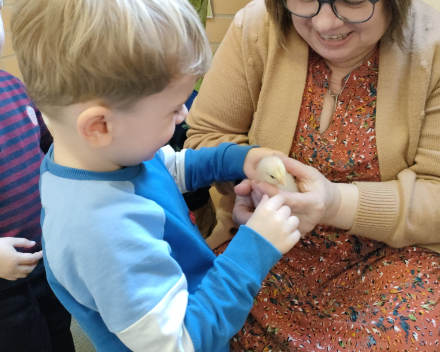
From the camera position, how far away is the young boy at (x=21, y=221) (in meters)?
1.04

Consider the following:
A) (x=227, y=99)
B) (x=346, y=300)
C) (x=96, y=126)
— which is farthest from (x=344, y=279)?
(x=96, y=126)

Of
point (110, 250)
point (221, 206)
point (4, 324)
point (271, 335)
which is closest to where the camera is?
point (110, 250)

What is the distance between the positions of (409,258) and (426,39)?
23.0 inches

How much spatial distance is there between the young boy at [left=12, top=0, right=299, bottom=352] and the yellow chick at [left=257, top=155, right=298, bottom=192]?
13 centimetres

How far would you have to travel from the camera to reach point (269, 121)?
1.11 meters

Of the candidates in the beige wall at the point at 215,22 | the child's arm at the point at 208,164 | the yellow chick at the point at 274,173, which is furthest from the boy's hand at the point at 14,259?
the beige wall at the point at 215,22

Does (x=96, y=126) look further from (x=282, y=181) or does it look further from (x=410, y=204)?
(x=410, y=204)

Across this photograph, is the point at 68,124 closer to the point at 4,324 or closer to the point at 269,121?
the point at 269,121

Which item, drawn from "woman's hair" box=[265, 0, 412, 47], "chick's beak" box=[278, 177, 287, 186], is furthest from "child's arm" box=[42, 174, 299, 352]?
"woman's hair" box=[265, 0, 412, 47]

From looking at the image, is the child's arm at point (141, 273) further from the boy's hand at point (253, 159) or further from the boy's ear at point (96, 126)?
the boy's hand at point (253, 159)

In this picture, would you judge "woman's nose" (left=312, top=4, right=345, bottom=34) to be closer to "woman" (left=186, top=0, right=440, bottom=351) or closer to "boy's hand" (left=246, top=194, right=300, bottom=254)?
"woman" (left=186, top=0, right=440, bottom=351)

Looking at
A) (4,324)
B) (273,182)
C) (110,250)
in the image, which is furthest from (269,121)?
(4,324)

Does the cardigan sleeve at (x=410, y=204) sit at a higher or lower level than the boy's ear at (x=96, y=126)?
lower

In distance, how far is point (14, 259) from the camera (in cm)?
96
